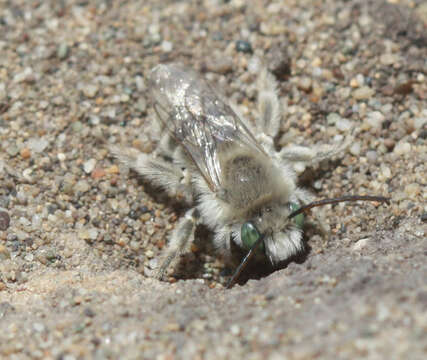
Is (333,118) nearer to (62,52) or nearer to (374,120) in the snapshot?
(374,120)

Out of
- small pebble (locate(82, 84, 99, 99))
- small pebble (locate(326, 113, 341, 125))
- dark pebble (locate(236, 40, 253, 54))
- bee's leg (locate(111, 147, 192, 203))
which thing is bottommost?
small pebble (locate(326, 113, 341, 125))

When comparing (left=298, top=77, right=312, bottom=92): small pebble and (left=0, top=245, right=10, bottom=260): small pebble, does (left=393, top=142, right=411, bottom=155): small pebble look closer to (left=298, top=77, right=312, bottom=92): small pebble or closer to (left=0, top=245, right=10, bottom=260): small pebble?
(left=298, top=77, right=312, bottom=92): small pebble

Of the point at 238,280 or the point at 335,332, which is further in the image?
the point at 238,280

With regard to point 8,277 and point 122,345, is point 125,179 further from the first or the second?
point 122,345

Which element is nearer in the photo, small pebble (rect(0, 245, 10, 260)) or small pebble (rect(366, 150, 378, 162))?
small pebble (rect(0, 245, 10, 260))

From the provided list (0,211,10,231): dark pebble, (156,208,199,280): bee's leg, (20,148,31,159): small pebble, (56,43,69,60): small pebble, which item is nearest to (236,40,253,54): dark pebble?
(56,43,69,60): small pebble

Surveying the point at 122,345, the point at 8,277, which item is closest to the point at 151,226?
the point at 8,277

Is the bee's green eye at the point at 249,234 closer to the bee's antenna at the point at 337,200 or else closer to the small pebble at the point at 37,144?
the bee's antenna at the point at 337,200
